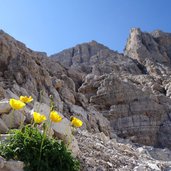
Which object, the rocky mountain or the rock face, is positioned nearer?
the rocky mountain

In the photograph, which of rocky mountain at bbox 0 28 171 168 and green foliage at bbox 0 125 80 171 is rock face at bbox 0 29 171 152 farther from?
green foliage at bbox 0 125 80 171

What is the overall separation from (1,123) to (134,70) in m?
65.5

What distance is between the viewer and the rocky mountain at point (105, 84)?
26.0 meters

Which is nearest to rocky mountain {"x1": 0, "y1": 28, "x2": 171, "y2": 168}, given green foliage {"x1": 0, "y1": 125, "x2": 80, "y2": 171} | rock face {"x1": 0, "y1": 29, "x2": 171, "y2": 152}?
rock face {"x1": 0, "y1": 29, "x2": 171, "y2": 152}

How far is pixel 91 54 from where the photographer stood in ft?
296

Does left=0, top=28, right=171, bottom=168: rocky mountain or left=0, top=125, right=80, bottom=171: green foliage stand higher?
left=0, top=28, right=171, bottom=168: rocky mountain

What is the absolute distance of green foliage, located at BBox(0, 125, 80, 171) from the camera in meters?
5.93

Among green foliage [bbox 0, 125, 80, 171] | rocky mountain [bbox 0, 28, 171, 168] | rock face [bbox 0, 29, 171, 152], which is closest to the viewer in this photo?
green foliage [bbox 0, 125, 80, 171]

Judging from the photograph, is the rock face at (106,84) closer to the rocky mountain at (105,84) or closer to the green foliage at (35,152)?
the rocky mountain at (105,84)

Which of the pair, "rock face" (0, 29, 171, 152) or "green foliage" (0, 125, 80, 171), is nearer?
"green foliage" (0, 125, 80, 171)

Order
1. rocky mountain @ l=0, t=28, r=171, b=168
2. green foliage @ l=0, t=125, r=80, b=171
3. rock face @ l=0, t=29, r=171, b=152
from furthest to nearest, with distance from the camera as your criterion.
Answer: rock face @ l=0, t=29, r=171, b=152, rocky mountain @ l=0, t=28, r=171, b=168, green foliage @ l=0, t=125, r=80, b=171

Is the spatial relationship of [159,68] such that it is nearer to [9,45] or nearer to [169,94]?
[169,94]

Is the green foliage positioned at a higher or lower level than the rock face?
lower

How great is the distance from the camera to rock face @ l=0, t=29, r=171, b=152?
2617 centimetres
